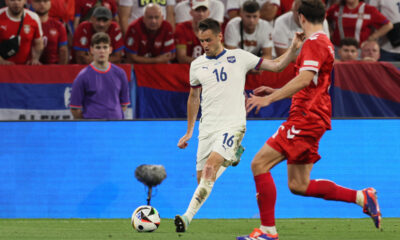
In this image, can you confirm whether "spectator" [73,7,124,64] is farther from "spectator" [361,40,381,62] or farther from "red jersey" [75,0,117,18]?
"spectator" [361,40,381,62]

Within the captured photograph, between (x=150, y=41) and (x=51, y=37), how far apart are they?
5.14ft

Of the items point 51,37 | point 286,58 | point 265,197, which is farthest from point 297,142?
point 51,37

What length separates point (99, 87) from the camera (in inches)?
393

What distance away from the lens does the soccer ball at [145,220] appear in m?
7.54

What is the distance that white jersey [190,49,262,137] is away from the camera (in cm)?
761

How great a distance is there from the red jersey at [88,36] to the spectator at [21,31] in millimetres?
578

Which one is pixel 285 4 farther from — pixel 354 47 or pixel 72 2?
pixel 72 2

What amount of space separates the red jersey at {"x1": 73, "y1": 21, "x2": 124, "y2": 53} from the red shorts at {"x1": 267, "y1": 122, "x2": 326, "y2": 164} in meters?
5.55

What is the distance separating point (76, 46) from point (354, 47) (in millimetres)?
4420

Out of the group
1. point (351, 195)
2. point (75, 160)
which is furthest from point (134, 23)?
point (351, 195)

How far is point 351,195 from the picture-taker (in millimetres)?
6750

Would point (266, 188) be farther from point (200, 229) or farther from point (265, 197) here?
point (200, 229)

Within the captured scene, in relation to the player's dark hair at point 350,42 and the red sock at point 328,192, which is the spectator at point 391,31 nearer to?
the player's dark hair at point 350,42

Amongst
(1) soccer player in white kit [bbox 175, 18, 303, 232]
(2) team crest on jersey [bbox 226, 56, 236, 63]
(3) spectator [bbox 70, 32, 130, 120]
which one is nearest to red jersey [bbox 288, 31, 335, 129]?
(1) soccer player in white kit [bbox 175, 18, 303, 232]
